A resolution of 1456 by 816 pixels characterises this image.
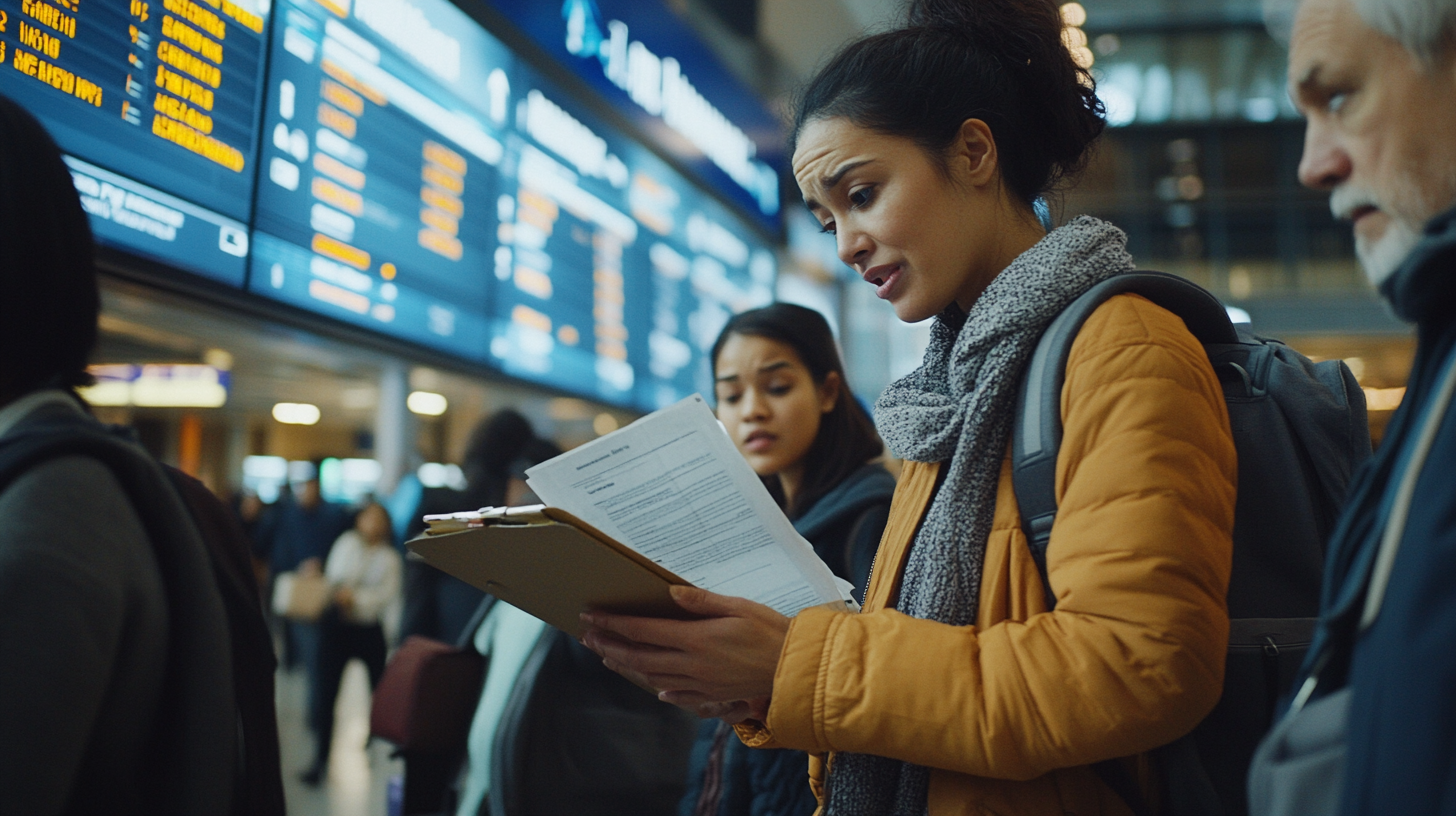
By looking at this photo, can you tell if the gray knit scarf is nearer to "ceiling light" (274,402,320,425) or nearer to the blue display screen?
the blue display screen

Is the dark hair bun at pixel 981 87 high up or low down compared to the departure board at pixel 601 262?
down

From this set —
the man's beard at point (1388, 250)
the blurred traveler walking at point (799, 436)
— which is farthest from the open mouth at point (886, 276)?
the blurred traveler walking at point (799, 436)

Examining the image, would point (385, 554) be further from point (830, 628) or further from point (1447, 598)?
point (1447, 598)

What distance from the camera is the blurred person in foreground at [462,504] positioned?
3.42 meters

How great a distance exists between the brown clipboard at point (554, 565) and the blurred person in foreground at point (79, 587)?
271mm

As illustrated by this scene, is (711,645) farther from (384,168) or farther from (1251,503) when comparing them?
(384,168)

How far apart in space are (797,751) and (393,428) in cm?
409

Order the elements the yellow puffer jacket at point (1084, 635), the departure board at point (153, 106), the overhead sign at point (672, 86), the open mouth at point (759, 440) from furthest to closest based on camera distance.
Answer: the overhead sign at point (672, 86), the open mouth at point (759, 440), the departure board at point (153, 106), the yellow puffer jacket at point (1084, 635)

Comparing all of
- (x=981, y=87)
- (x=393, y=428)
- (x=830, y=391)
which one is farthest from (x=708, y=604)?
(x=393, y=428)

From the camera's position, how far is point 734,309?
6887 millimetres

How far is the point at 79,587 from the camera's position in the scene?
999mm

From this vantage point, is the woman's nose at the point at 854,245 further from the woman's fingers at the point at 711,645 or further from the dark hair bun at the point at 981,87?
the woman's fingers at the point at 711,645

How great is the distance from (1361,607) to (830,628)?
49cm

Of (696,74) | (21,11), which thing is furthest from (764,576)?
A: (696,74)
